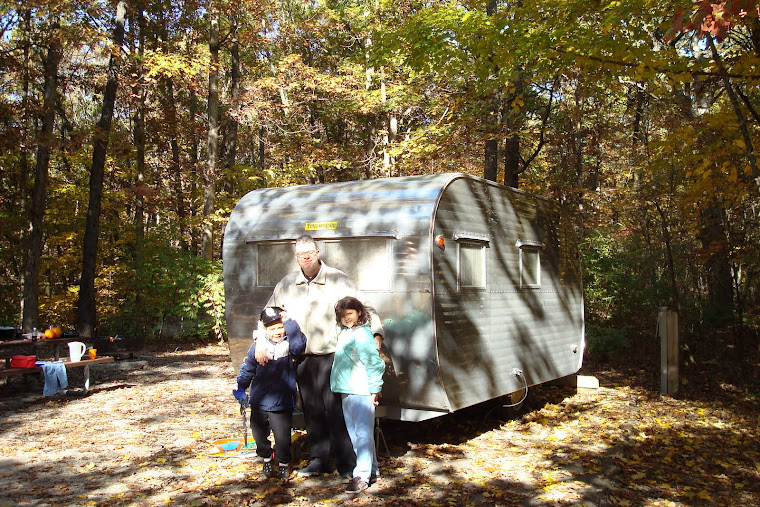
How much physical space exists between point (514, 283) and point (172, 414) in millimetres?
4640

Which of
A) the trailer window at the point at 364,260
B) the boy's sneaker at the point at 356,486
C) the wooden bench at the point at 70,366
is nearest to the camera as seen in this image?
the boy's sneaker at the point at 356,486

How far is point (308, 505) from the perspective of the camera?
501cm

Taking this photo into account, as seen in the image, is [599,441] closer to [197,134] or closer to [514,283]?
[514,283]

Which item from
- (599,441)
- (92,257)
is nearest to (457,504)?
(599,441)

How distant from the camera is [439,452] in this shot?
6680 mm

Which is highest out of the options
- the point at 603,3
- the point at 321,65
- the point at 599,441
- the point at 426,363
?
the point at 321,65

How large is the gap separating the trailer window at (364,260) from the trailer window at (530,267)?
7.49ft

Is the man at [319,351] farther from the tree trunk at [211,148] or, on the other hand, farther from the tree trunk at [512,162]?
the tree trunk at [211,148]

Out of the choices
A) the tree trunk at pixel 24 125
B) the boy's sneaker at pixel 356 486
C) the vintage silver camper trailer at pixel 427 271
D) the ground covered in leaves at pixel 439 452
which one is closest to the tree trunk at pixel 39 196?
the tree trunk at pixel 24 125

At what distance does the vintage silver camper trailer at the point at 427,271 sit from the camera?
20.4 ft

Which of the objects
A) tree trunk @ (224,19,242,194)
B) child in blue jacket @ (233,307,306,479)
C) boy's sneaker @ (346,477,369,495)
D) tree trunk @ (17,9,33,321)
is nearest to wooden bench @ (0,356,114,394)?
child in blue jacket @ (233,307,306,479)

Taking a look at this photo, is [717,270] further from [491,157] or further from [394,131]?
[394,131]

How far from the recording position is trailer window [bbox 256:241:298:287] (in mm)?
7109

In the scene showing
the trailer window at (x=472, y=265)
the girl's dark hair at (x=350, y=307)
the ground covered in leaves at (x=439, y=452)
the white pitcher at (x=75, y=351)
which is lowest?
the ground covered in leaves at (x=439, y=452)
